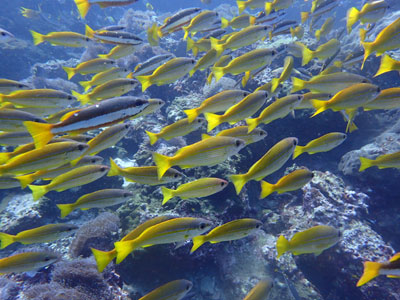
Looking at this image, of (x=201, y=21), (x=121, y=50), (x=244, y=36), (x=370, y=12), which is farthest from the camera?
(x=201, y=21)

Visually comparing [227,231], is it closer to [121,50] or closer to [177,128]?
[177,128]

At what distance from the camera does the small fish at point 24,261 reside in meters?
2.85

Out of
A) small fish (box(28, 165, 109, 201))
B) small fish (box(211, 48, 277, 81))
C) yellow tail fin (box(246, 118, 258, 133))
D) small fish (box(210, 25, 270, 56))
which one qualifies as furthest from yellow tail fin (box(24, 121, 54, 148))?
small fish (box(210, 25, 270, 56))

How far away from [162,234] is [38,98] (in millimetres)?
2650

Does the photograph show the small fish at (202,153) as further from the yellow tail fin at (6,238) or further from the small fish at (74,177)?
the yellow tail fin at (6,238)

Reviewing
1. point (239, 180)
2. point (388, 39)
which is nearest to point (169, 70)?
point (239, 180)

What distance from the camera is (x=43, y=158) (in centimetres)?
253

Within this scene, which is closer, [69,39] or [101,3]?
[101,3]

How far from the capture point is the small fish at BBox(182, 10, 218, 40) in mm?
5254

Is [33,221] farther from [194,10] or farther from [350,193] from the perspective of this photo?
[350,193]

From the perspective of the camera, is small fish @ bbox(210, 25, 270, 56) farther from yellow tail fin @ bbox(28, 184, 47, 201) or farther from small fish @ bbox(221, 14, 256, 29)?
yellow tail fin @ bbox(28, 184, 47, 201)

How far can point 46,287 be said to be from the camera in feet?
12.2

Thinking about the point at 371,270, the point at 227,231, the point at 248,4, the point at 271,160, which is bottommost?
the point at 371,270

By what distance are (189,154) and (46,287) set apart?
3.44m
